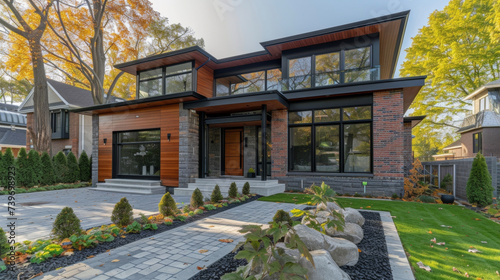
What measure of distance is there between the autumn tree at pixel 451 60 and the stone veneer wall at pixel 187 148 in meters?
17.1

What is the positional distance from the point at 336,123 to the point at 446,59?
1388cm

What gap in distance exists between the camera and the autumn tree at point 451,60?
15438 millimetres

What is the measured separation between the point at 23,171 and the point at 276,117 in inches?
484

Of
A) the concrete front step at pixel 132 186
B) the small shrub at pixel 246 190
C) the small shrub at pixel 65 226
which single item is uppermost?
the small shrub at pixel 65 226

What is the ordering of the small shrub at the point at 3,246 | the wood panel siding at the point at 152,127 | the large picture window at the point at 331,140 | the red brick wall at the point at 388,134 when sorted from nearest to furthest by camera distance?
1. the small shrub at the point at 3,246
2. the red brick wall at the point at 388,134
3. the large picture window at the point at 331,140
4. the wood panel siding at the point at 152,127

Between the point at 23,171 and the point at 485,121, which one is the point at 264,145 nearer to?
the point at 23,171

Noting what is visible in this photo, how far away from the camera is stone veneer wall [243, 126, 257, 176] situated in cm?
1175

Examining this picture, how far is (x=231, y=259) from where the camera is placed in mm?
3094

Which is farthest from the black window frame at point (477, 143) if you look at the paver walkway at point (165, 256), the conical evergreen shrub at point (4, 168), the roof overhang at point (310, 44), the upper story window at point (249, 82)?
the conical evergreen shrub at point (4, 168)

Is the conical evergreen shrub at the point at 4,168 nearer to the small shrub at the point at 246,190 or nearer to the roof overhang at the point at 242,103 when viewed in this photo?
the roof overhang at the point at 242,103

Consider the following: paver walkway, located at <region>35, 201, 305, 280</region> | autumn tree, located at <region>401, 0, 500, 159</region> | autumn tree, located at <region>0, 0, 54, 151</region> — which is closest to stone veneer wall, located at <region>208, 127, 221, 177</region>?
paver walkway, located at <region>35, 201, 305, 280</region>

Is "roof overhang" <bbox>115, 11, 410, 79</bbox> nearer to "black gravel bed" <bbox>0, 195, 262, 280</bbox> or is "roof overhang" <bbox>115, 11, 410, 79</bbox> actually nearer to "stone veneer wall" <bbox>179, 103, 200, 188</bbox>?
"stone veneer wall" <bbox>179, 103, 200, 188</bbox>

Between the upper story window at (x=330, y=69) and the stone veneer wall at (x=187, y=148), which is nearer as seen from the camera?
the upper story window at (x=330, y=69)

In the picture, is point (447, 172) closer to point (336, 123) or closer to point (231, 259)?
point (336, 123)
